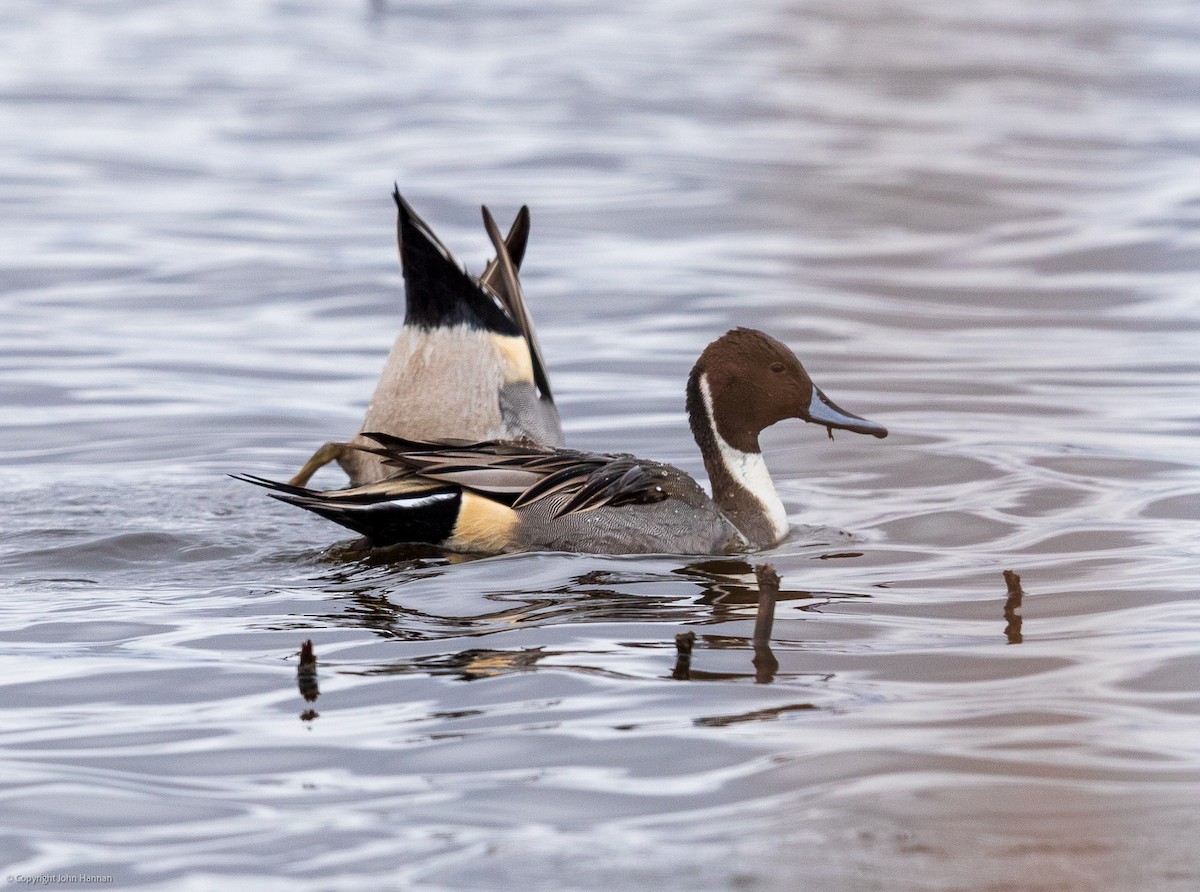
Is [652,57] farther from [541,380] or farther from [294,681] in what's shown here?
[294,681]

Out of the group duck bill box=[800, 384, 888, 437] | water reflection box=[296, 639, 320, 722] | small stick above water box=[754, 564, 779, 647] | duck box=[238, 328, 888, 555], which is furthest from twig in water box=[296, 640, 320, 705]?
duck bill box=[800, 384, 888, 437]

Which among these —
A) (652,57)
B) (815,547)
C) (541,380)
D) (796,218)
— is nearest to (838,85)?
(796,218)

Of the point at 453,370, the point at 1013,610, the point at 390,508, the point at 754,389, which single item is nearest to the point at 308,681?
the point at 390,508

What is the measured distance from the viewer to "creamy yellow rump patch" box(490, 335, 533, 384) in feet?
25.2

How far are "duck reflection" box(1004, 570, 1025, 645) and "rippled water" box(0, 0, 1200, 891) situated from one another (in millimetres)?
22

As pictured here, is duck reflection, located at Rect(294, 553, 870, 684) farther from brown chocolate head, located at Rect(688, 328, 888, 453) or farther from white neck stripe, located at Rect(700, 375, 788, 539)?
brown chocolate head, located at Rect(688, 328, 888, 453)

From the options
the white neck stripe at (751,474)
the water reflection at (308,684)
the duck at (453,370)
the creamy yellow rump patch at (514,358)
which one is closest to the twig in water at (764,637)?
the water reflection at (308,684)

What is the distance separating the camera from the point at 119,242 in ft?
42.8

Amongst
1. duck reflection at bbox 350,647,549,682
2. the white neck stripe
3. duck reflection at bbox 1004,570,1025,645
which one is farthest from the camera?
the white neck stripe

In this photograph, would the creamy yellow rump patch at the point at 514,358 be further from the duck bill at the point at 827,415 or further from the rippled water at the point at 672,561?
the duck bill at the point at 827,415

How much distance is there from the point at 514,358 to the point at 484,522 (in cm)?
156

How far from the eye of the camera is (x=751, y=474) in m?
6.91

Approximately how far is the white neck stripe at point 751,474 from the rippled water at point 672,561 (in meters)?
0.23

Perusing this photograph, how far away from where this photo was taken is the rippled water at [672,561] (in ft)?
10.8
